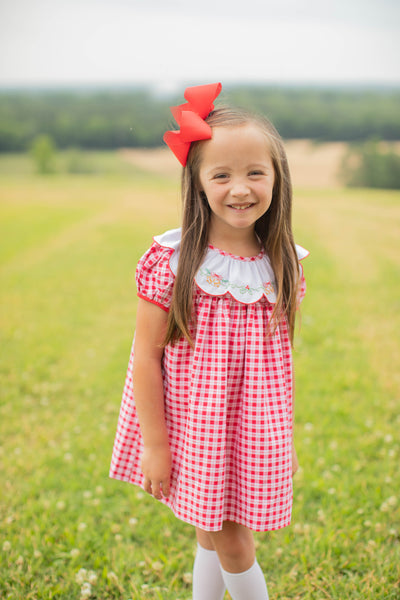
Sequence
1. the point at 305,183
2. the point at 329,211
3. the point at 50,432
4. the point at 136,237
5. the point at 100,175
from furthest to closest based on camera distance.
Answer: the point at 100,175 → the point at 305,183 → the point at 329,211 → the point at 136,237 → the point at 50,432

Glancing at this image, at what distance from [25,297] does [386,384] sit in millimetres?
5015

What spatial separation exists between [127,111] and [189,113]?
17.3 meters

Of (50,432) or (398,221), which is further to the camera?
(398,221)

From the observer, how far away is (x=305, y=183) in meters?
20.2

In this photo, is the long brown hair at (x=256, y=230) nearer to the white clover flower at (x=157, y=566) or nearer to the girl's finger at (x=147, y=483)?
the girl's finger at (x=147, y=483)

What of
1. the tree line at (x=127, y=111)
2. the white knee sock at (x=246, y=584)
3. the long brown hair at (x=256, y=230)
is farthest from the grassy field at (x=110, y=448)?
the tree line at (x=127, y=111)

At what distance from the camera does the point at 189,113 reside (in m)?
1.55

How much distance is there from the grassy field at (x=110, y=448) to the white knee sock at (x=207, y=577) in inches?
15.3

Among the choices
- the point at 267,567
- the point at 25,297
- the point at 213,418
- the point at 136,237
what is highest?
the point at 213,418

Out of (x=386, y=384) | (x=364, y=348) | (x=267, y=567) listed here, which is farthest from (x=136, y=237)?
(x=267, y=567)

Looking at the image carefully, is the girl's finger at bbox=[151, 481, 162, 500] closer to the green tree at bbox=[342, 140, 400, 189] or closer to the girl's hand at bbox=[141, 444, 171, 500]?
the girl's hand at bbox=[141, 444, 171, 500]

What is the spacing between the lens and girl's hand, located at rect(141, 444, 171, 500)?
5.40 ft

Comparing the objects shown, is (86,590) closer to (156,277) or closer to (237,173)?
(156,277)

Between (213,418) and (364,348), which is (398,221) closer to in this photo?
(364,348)
